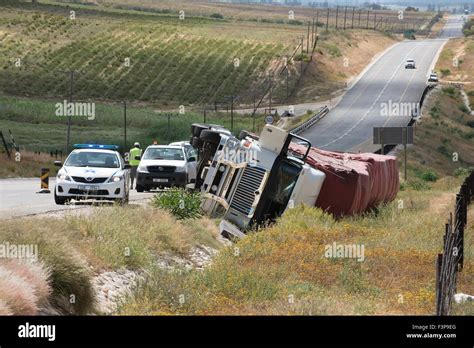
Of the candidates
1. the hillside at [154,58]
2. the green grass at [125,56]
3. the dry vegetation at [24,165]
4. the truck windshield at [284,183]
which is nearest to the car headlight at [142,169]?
the truck windshield at [284,183]

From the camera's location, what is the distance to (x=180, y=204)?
2873 centimetres

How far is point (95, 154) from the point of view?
3039 centimetres

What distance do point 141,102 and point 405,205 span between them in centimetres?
8180

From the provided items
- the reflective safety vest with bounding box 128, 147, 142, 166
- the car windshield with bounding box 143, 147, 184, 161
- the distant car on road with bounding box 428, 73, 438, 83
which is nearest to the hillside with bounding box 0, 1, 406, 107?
the distant car on road with bounding box 428, 73, 438, 83

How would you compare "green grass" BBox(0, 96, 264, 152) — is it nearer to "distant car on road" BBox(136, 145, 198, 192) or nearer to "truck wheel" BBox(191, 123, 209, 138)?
"distant car on road" BBox(136, 145, 198, 192)

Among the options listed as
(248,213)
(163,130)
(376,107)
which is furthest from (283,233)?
(376,107)

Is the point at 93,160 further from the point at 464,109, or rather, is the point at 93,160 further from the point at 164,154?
the point at 464,109

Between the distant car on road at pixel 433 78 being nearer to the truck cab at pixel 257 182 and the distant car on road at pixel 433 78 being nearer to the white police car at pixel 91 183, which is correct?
the truck cab at pixel 257 182

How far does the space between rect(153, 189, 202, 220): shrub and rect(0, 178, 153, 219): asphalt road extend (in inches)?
73.0

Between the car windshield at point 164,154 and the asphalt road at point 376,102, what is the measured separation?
40.8 meters

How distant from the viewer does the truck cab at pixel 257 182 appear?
1105 inches

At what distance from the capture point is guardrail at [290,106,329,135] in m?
91.3

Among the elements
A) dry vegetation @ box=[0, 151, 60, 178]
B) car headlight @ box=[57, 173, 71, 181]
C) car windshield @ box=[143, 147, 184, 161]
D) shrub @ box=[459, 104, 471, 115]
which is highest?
car headlight @ box=[57, 173, 71, 181]

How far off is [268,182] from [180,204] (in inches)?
91.4
